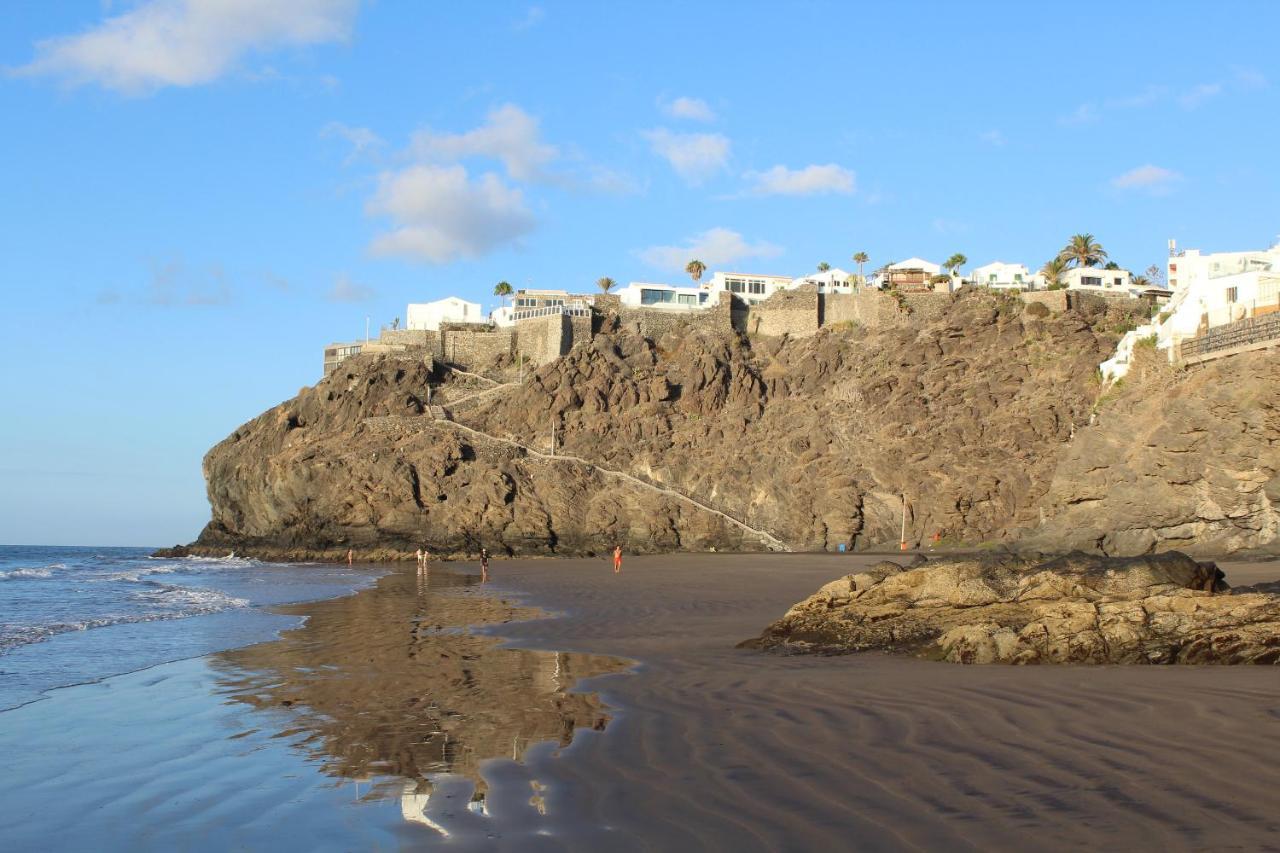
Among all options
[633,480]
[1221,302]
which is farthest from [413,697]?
[633,480]

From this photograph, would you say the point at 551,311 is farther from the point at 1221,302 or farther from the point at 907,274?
the point at 1221,302

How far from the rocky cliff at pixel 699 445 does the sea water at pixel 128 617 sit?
14.6 metres

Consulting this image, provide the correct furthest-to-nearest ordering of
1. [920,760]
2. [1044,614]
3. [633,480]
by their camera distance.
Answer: [633,480], [1044,614], [920,760]

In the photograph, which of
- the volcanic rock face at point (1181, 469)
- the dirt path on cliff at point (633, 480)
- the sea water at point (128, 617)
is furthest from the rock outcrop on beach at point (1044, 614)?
the dirt path on cliff at point (633, 480)

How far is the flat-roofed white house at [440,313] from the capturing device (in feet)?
272

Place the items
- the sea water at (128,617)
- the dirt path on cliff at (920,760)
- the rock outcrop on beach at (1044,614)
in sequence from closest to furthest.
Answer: the dirt path on cliff at (920,760) < the rock outcrop on beach at (1044,614) < the sea water at (128,617)

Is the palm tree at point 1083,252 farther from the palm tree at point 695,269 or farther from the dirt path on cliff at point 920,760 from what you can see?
the dirt path on cliff at point 920,760

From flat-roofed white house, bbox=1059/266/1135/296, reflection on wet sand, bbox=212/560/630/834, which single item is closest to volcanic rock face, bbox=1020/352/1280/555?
reflection on wet sand, bbox=212/560/630/834

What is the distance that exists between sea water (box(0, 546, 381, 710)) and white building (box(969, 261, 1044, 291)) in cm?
5219

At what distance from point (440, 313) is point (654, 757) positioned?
78.1 meters

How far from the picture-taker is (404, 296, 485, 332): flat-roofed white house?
83.0 metres

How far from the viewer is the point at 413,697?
12.5 meters

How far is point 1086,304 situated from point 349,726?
204 ft

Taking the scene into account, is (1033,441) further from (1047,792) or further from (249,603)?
(1047,792)
